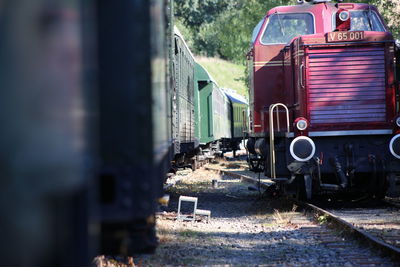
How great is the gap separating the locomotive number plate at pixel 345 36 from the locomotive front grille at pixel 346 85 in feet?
0.50

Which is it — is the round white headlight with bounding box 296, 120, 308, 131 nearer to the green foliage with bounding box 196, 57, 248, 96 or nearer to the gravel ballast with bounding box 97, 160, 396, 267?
the gravel ballast with bounding box 97, 160, 396, 267

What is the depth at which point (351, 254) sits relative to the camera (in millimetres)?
7355

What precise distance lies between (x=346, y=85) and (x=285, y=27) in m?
1.99

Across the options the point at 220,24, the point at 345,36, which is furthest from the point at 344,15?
the point at 220,24

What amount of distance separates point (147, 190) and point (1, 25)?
1.40 meters

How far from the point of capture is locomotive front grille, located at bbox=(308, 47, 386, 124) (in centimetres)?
1091

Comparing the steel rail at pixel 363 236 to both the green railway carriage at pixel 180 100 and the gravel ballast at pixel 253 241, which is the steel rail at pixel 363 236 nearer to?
the gravel ballast at pixel 253 241

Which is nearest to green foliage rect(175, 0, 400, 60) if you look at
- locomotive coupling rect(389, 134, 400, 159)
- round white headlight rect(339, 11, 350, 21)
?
round white headlight rect(339, 11, 350, 21)

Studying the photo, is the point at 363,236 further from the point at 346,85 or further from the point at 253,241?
the point at 346,85

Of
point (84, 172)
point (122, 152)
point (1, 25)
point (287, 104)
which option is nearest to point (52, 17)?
point (1, 25)

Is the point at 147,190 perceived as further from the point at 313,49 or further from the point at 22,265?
the point at 313,49

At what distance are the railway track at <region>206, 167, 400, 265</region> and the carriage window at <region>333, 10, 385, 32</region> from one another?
10.1 feet

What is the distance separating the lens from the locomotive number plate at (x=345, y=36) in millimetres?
10848

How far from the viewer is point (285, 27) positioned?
40.7ft
